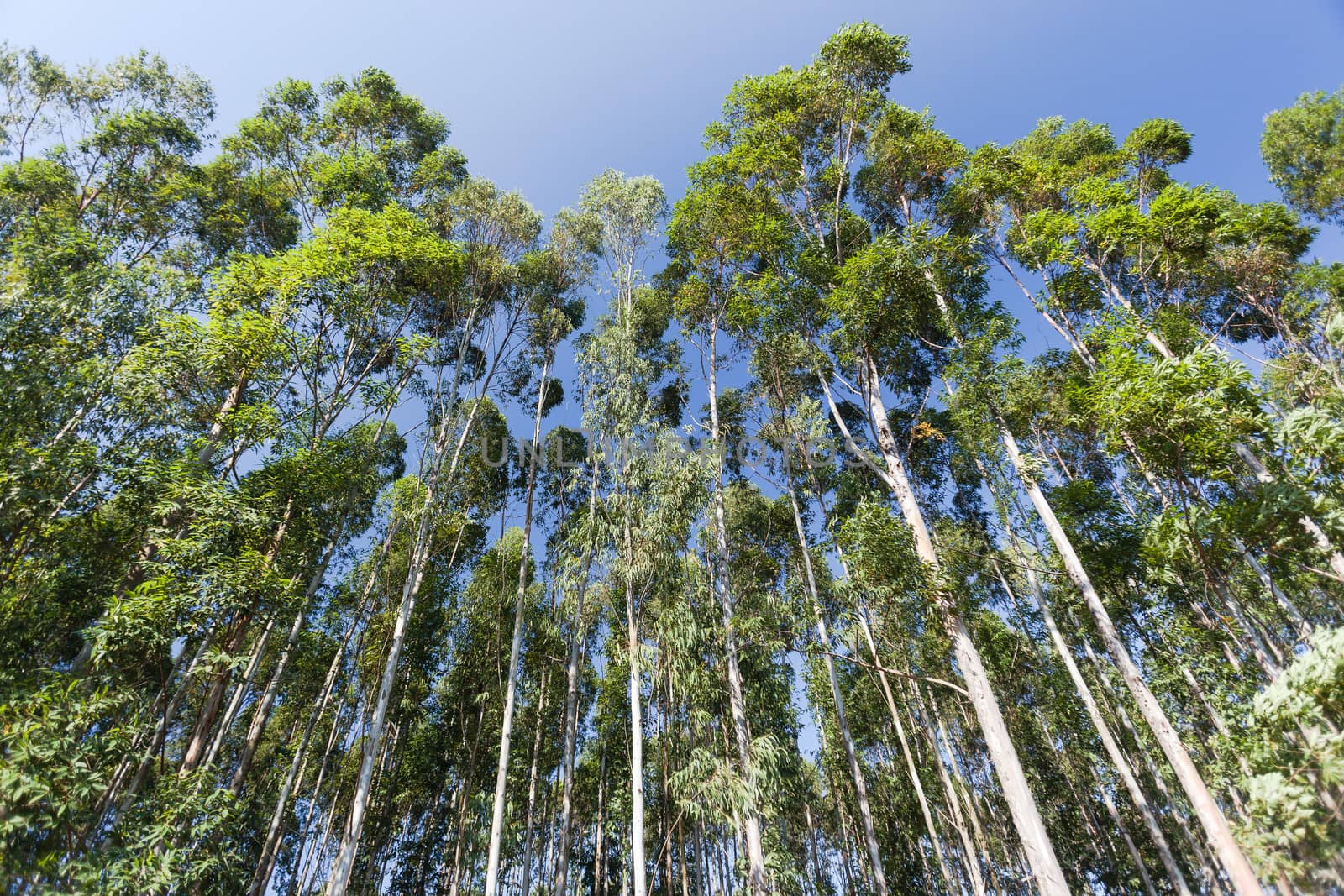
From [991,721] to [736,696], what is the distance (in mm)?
3598

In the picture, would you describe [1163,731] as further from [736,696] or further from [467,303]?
[467,303]

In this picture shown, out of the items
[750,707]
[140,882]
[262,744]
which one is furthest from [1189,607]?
[262,744]

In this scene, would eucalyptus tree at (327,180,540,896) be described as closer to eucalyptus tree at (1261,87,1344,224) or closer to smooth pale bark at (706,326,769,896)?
smooth pale bark at (706,326,769,896)

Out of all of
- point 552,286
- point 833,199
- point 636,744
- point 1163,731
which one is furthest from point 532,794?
point 833,199

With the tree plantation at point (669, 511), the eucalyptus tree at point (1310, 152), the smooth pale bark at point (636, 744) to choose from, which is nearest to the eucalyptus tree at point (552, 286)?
the tree plantation at point (669, 511)

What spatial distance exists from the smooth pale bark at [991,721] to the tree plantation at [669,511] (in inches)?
1.8

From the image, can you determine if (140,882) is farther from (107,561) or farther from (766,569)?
(766,569)

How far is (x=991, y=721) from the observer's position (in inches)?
222

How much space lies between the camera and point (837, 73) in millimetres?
10961

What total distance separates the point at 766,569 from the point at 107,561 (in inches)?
527

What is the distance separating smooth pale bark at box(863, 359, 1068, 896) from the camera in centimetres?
490

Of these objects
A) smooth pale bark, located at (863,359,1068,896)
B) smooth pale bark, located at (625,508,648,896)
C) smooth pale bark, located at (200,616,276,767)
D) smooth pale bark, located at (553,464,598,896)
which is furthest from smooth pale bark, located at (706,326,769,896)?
smooth pale bark, located at (200,616,276,767)

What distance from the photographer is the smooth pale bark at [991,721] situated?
490 centimetres

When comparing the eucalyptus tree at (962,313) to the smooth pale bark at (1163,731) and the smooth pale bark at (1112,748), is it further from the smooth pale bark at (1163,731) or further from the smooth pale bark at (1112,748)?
the smooth pale bark at (1112,748)
